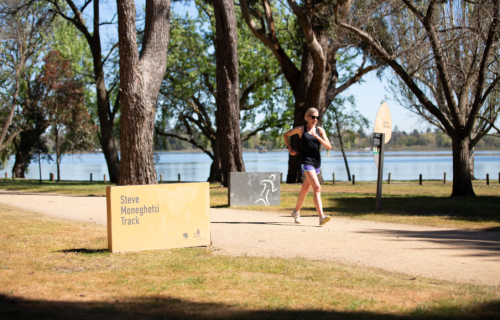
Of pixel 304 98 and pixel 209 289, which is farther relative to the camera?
pixel 304 98

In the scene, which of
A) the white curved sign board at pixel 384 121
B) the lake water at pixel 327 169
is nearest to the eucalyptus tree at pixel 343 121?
the lake water at pixel 327 169

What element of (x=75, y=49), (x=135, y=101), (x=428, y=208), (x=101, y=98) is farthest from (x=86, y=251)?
→ (x=75, y=49)

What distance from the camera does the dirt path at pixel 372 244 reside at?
562cm

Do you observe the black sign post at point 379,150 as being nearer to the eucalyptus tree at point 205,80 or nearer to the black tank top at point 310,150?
the black tank top at point 310,150

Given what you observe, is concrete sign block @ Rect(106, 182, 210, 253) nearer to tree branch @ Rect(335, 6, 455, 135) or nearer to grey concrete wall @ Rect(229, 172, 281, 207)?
grey concrete wall @ Rect(229, 172, 281, 207)

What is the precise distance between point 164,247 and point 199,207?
0.77m

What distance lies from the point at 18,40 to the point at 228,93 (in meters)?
16.6

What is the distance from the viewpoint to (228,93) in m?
19.3

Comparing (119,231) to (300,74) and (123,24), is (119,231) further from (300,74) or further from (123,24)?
(300,74)

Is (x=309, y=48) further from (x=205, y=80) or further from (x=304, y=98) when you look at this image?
(x=205, y=80)

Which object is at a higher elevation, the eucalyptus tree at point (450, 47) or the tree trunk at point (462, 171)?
the eucalyptus tree at point (450, 47)

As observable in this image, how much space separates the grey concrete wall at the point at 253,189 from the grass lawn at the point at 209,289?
604cm

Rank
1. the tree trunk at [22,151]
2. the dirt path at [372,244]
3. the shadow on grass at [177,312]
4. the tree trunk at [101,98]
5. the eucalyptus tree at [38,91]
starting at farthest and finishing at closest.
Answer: the tree trunk at [22,151]
the eucalyptus tree at [38,91]
the tree trunk at [101,98]
the dirt path at [372,244]
the shadow on grass at [177,312]

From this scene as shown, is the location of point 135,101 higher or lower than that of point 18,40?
lower
